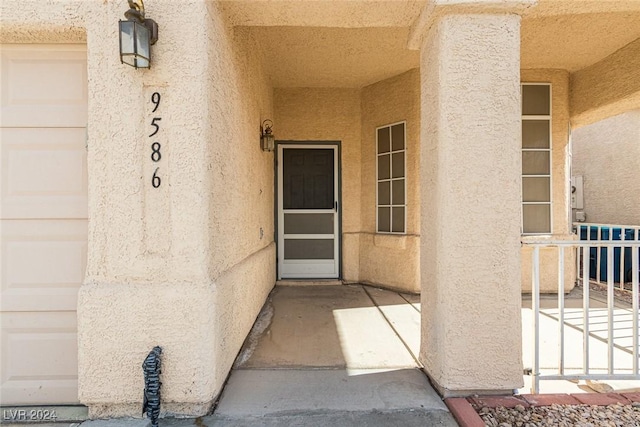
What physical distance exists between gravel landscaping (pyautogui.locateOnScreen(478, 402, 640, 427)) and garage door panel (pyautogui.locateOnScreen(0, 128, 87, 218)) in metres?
3.21

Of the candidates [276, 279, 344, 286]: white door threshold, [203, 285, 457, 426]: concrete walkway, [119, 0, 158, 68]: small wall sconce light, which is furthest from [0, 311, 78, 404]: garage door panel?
[276, 279, 344, 286]: white door threshold

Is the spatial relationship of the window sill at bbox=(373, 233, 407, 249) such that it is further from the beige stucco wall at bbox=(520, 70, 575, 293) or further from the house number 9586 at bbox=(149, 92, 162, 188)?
the house number 9586 at bbox=(149, 92, 162, 188)

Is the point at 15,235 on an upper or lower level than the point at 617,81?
lower

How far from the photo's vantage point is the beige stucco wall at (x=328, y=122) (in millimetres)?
5703

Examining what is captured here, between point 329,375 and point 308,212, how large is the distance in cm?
345

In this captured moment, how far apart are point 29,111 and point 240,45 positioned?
1.82 meters

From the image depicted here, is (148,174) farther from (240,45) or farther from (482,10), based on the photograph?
(482,10)

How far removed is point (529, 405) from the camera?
2.26m

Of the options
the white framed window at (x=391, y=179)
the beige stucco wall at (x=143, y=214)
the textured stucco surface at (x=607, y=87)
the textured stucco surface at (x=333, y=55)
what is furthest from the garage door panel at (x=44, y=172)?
the textured stucco surface at (x=607, y=87)

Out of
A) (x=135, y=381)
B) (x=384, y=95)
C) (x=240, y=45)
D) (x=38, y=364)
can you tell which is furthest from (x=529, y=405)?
(x=384, y=95)

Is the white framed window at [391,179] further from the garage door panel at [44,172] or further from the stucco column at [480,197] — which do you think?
the garage door panel at [44,172]

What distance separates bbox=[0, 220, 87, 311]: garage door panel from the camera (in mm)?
2352

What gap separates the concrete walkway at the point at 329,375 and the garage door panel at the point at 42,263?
0.92 m

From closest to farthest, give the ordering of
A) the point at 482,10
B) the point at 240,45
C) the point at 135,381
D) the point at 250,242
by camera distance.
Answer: the point at 135,381 → the point at 482,10 → the point at 240,45 → the point at 250,242
